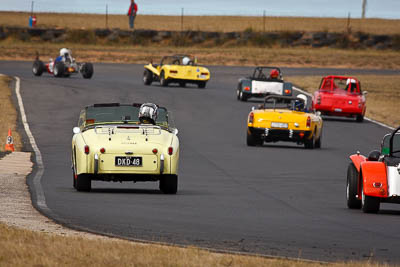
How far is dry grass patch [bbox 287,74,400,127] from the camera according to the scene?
39.0 metres

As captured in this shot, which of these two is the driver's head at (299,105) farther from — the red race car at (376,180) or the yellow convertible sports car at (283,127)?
the red race car at (376,180)

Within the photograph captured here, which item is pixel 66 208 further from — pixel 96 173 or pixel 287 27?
pixel 287 27

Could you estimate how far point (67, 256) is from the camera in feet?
30.7

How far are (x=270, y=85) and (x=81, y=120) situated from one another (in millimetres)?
25999

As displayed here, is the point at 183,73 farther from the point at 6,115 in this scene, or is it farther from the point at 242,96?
the point at 6,115

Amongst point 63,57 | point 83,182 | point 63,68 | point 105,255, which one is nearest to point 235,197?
point 83,182

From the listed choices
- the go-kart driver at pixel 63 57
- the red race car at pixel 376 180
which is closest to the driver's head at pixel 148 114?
the red race car at pixel 376 180

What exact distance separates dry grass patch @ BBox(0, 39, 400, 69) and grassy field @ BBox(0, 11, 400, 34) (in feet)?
28.5

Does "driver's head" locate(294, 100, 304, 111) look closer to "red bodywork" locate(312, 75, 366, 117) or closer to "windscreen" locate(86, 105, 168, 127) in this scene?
"red bodywork" locate(312, 75, 366, 117)

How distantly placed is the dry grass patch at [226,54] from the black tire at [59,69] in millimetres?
14684

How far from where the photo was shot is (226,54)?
236 ft

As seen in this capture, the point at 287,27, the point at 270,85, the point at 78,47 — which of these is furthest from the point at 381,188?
the point at 287,27

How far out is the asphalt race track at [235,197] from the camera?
1135 centimetres

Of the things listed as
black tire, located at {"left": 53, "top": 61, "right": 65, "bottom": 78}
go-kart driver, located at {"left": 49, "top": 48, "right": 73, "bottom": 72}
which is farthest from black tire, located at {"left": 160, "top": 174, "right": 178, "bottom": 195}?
black tire, located at {"left": 53, "top": 61, "right": 65, "bottom": 78}
